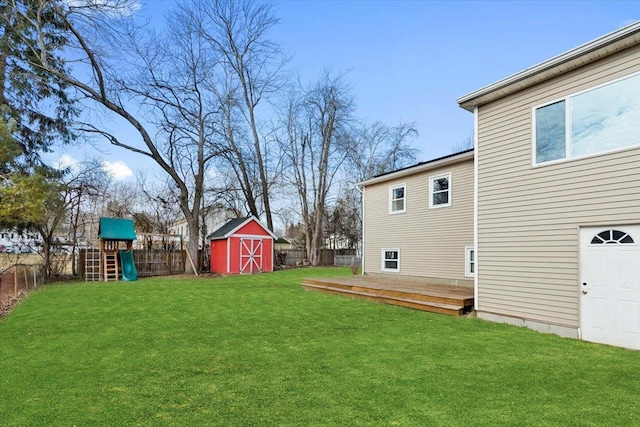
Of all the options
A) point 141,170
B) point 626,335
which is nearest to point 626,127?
point 626,335

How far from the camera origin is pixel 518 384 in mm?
3904

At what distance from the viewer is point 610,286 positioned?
5.56m

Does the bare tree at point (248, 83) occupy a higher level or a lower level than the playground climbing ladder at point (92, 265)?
higher

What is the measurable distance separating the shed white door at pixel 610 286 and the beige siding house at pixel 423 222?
4.58 meters

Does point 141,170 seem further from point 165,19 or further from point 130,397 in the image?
point 130,397

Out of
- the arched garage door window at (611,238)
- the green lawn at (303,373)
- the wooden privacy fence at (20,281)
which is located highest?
the arched garage door window at (611,238)

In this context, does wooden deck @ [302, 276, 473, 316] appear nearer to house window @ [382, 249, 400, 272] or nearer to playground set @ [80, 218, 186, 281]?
house window @ [382, 249, 400, 272]

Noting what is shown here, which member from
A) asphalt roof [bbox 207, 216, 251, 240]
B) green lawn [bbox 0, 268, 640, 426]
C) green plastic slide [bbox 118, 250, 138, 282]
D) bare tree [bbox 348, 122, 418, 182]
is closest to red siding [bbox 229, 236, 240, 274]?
asphalt roof [bbox 207, 216, 251, 240]

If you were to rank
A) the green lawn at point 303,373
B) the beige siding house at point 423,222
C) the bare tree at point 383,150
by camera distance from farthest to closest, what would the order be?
1. the bare tree at point 383,150
2. the beige siding house at point 423,222
3. the green lawn at point 303,373

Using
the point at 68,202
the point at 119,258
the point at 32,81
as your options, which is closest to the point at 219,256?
the point at 119,258

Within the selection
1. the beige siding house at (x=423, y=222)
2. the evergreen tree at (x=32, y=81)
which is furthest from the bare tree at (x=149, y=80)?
the beige siding house at (x=423, y=222)

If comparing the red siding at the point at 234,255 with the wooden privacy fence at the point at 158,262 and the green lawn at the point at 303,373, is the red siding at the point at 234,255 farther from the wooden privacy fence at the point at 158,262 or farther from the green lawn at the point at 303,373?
the green lawn at the point at 303,373

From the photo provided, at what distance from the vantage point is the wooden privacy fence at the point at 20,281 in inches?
462

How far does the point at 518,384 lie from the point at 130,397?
3904 millimetres
